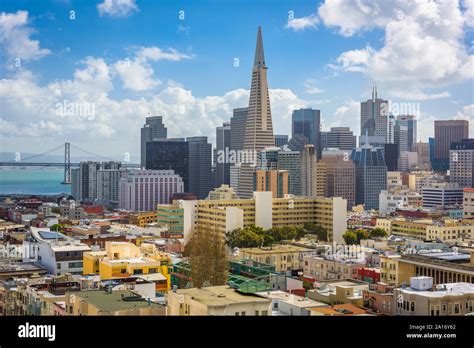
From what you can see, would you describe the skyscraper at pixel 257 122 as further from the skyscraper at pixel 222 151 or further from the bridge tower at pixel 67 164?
the bridge tower at pixel 67 164

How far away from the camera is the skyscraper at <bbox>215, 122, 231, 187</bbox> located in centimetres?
2873

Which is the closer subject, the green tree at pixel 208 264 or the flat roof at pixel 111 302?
the flat roof at pixel 111 302

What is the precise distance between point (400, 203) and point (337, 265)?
15.3m

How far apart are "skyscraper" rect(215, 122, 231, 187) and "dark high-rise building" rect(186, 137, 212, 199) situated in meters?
0.53

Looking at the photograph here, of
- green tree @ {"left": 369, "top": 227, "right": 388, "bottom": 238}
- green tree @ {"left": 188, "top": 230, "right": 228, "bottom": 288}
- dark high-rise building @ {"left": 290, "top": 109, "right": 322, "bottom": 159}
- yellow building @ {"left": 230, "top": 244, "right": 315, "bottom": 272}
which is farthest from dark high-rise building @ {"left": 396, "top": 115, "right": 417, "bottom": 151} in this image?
green tree @ {"left": 188, "top": 230, "right": 228, "bottom": 288}

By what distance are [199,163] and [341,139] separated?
263 inches

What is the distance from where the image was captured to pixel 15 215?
15820 mm

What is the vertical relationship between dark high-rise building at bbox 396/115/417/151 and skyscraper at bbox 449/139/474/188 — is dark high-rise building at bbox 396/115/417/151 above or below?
above

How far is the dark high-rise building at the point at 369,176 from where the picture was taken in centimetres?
2681

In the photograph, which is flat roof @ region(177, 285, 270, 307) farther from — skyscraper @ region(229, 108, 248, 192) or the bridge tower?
skyscraper @ region(229, 108, 248, 192)

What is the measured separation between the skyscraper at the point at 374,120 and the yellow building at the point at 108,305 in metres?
26.4

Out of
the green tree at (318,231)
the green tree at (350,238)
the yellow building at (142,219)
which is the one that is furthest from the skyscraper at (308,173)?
the green tree at (350,238)

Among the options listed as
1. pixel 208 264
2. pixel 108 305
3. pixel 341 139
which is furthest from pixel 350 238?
pixel 341 139

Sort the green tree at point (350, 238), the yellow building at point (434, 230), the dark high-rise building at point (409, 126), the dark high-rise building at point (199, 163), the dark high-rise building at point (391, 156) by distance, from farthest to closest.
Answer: the dark high-rise building at point (409, 126)
the dark high-rise building at point (391, 156)
the dark high-rise building at point (199, 163)
the yellow building at point (434, 230)
the green tree at point (350, 238)
